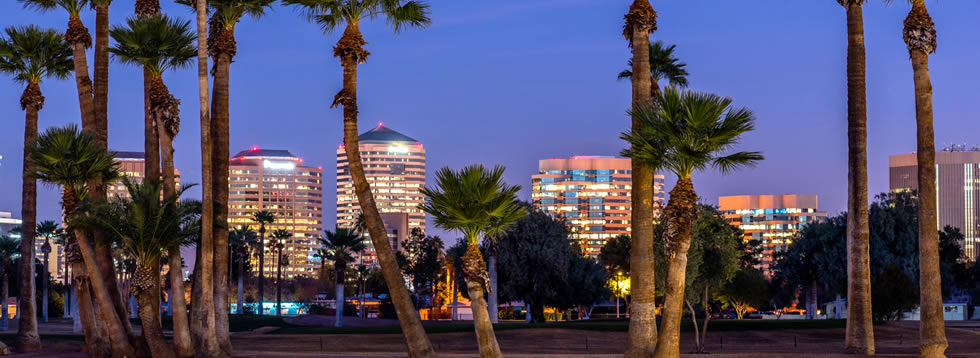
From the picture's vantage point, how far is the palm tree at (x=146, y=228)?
31.3 metres

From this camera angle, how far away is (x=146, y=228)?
31.4m

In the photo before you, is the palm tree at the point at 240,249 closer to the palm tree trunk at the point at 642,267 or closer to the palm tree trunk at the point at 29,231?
the palm tree trunk at the point at 29,231

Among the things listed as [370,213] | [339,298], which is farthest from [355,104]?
[339,298]

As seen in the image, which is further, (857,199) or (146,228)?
(146,228)

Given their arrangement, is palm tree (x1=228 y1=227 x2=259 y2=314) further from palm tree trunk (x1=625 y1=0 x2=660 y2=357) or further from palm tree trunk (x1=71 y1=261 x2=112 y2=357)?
palm tree trunk (x1=625 y1=0 x2=660 y2=357)

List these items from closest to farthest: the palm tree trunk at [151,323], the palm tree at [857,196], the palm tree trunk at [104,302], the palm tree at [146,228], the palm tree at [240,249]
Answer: the palm tree at [857,196] < the palm tree at [146,228] < the palm tree trunk at [151,323] < the palm tree trunk at [104,302] < the palm tree at [240,249]

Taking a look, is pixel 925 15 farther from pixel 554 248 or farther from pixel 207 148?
pixel 554 248

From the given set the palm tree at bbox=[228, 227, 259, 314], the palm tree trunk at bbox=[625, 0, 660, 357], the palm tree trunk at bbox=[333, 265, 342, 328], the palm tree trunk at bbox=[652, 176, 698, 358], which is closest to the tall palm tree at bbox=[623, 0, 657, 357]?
the palm tree trunk at bbox=[625, 0, 660, 357]

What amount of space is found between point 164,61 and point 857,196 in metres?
22.4

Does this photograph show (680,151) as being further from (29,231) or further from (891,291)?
(891,291)

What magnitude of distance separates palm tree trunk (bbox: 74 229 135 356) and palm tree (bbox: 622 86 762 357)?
1751cm

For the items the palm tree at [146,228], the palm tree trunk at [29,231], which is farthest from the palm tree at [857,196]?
the palm tree trunk at [29,231]

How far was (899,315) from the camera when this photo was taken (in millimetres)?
61062

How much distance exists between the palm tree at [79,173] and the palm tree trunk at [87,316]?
1.00 m
